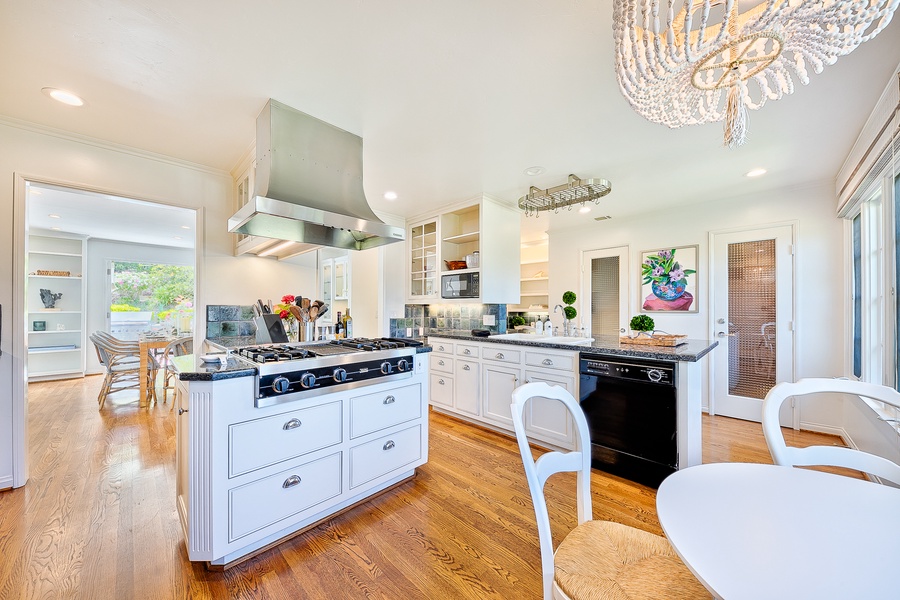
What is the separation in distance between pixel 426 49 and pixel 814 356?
4370 mm

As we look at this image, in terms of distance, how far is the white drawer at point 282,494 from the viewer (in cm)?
161

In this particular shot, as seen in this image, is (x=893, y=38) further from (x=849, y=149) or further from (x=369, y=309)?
(x=369, y=309)

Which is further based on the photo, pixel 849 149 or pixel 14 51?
pixel 849 149

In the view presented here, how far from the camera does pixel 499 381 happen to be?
3191mm

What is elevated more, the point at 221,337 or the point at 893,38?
the point at 893,38

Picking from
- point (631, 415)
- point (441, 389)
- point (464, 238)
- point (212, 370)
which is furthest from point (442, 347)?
point (212, 370)

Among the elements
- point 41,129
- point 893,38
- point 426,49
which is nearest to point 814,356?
point 893,38

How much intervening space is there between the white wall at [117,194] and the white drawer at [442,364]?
1.54 meters

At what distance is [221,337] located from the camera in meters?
3.13

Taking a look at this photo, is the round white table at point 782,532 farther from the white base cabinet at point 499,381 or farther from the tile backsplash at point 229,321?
the tile backsplash at point 229,321

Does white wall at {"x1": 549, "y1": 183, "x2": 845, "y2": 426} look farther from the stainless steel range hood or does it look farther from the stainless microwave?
the stainless steel range hood

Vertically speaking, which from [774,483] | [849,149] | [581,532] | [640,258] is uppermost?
[849,149]

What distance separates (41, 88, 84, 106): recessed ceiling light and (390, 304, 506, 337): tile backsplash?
10.3 feet

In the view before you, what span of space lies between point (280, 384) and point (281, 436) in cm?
28
